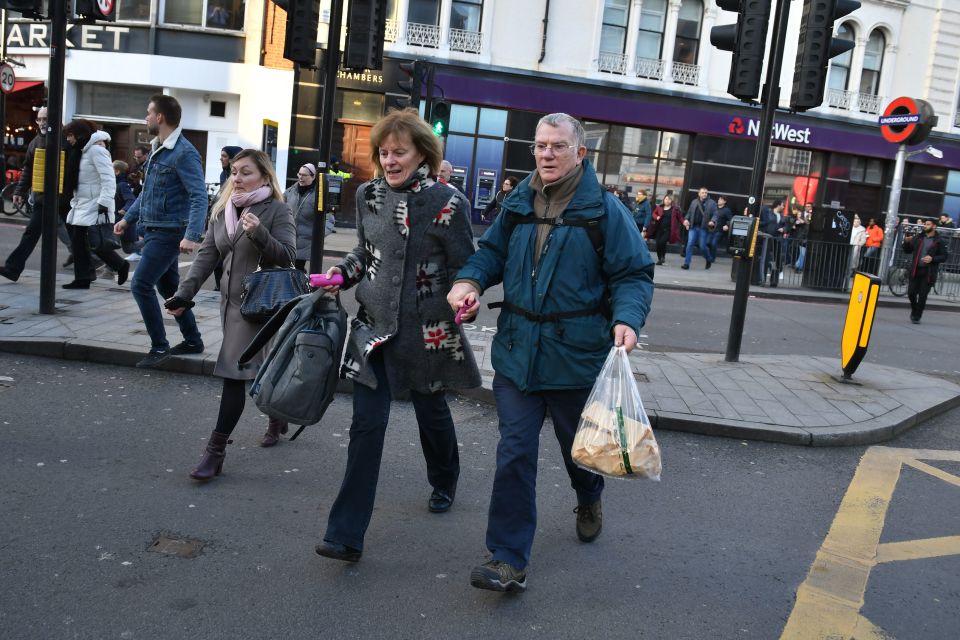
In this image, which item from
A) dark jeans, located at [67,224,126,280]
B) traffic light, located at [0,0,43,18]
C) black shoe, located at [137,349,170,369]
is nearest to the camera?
black shoe, located at [137,349,170,369]

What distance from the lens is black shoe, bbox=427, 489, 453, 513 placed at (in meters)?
4.19

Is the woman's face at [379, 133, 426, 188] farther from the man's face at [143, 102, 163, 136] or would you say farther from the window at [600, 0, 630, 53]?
the window at [600, 0, 630, 53]

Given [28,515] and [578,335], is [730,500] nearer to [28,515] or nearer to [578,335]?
[578,335]

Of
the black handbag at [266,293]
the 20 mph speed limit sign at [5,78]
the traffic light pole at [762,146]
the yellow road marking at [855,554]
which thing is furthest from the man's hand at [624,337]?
the 20 mph speed limit sign at [5,78]

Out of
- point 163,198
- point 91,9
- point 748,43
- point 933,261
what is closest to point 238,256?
point 163,198

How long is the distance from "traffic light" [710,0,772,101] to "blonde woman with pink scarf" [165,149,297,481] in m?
4.60

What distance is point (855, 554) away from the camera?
4.03 m

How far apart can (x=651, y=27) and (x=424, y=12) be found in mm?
6351

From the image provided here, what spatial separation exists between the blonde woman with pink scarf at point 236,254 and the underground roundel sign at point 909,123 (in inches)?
540

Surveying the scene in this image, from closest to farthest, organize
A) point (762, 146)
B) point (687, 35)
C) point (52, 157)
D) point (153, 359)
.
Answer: point (153, 359)
point (52, 157)
point (762, 146)
point (687, 35)

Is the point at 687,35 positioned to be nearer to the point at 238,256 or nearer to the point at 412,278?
the point at 238,256

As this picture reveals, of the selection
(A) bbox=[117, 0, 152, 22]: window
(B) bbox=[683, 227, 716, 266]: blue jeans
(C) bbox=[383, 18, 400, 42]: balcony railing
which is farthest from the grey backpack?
(A) bbox=[117, 0, 152, 22]: window

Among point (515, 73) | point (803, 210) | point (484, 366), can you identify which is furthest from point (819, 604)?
point (803, 210)

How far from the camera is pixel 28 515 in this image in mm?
3758
